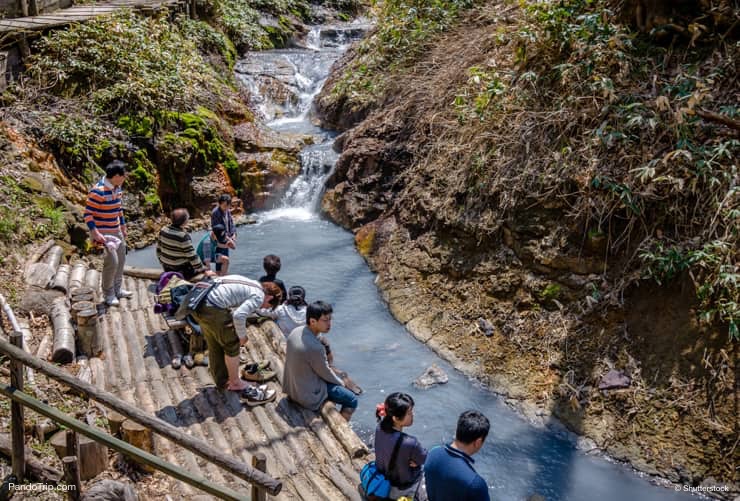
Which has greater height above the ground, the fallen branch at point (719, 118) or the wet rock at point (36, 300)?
the fallen branch at point (719, 118)

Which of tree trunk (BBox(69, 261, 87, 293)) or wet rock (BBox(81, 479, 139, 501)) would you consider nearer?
wet rock (BBox(81, 479, 139, 501))

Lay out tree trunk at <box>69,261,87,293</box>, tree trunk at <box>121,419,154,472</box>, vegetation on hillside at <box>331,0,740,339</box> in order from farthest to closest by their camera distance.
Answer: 1. tree trunk at <box>69,261,87,293</box>
2. vegetation on hillside at <box>331,0,740,339</box>
3. tree trunk at <box>121,419,154,472</box>

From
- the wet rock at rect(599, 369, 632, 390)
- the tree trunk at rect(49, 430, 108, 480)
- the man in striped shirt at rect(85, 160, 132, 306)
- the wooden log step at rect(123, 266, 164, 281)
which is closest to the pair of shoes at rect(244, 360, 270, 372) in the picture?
the tree trunk at rect(49, 430, 108, 480)

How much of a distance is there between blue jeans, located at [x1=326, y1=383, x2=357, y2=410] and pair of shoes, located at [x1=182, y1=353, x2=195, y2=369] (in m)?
1.66

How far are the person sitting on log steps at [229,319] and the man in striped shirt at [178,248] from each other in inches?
50.2

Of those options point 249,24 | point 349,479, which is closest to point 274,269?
point 349,479

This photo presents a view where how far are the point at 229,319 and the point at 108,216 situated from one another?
8.60 ft

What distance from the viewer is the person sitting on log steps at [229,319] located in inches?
220

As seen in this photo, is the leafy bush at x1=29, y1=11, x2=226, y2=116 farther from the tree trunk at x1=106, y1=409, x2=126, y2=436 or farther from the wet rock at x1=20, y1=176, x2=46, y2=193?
the tree trunk at x1=106, y1=409, x2=126, y2=436

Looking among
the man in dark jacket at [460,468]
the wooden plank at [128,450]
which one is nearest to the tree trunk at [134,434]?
the wooden plank at [128,450]

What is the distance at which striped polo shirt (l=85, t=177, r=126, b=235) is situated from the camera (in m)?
7.08

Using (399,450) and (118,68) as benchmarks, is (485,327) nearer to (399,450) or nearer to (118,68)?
(399,450)

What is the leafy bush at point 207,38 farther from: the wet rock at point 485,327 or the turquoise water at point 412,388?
the wet rock at point 485,327

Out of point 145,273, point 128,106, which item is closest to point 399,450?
point 145,273
